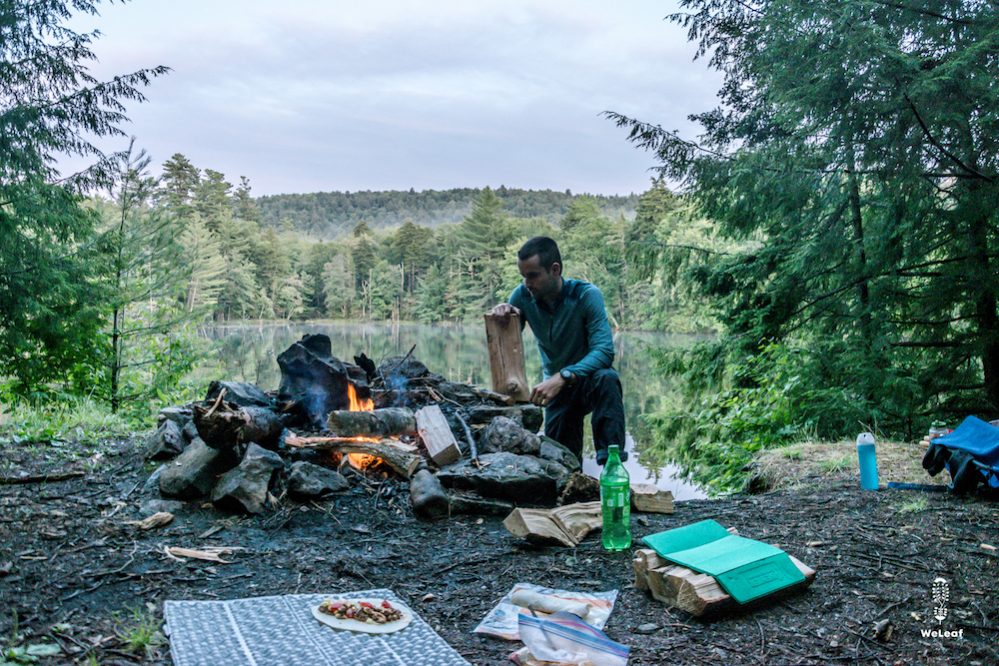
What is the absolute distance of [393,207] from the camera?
187ft

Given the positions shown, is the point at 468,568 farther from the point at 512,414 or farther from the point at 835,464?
the point at 835,464

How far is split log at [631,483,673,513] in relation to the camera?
11.7 feet

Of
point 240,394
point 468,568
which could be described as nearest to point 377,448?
point 240,394

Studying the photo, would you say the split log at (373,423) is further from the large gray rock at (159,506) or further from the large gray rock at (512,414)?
the large gray rock at (159,506)

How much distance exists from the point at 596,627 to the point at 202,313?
296 inches

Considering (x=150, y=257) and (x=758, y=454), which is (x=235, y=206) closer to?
(x=150, y=257)

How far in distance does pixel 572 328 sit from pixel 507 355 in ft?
1.96

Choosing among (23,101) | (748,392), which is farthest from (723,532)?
(23,101)

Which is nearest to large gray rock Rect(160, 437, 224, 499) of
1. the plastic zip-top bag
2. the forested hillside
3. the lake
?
the plastic zip-top bag

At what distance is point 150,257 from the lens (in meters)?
8.02

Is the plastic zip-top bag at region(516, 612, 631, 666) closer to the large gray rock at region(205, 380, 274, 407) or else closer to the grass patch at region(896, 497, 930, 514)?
the grass patch at region(896, 497, 930, 514)

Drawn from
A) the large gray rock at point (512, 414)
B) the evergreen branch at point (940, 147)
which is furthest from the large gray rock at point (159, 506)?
the evergreen branch at point (940, 147)

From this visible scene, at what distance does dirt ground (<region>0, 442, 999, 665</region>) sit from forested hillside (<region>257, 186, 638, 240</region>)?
151 feet

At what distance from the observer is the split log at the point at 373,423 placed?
3975 millimetres
